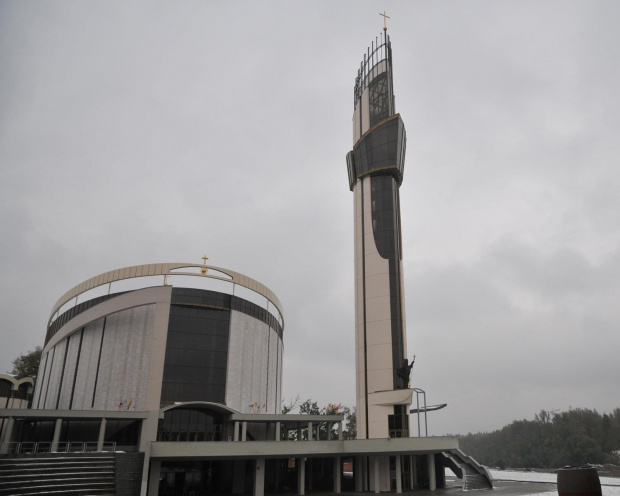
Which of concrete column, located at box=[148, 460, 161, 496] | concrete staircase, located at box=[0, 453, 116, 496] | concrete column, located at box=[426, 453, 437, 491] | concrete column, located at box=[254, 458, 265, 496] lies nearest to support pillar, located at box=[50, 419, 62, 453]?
concrete staircase, located at box=[0, 453, 116, 496]

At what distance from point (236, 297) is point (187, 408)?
32.0ft

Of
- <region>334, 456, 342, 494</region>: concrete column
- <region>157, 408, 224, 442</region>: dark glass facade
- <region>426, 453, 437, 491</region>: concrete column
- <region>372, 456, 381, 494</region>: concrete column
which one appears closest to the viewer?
<region>157, 408, 224, 442</region>: dark glass facade

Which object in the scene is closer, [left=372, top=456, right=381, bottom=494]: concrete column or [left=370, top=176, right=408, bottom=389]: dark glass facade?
[left=372, top=456, right=381, bottom=494]: concrete column

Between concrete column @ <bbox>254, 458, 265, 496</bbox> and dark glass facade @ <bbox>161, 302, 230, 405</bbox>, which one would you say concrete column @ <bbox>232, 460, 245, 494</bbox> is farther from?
dark glass facade @ <bbox>161, 302, 230, 405</bbox>

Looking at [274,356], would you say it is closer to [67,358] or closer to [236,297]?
[236,297]

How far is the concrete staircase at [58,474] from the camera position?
2369 cm

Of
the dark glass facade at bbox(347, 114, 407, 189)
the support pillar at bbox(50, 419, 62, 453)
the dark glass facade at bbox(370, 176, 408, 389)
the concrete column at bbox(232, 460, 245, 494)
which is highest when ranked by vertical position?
the dark glass facade at bbox(347, 114, 407, 189)

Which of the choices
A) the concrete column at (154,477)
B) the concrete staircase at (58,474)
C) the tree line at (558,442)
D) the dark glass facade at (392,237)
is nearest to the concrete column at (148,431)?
the concrete column at (154,477)

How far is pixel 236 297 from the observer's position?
41.0 metres

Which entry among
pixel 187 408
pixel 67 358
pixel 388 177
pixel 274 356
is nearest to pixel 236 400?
pixel 187 408

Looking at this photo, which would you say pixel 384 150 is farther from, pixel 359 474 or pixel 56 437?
pixel 56 437

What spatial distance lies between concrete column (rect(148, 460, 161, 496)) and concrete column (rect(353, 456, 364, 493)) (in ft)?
47.2

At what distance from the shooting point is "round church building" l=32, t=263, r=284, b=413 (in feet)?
117

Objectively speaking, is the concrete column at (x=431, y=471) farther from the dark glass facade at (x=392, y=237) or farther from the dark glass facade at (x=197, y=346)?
the dark glass facade at (x=197, y=346)
